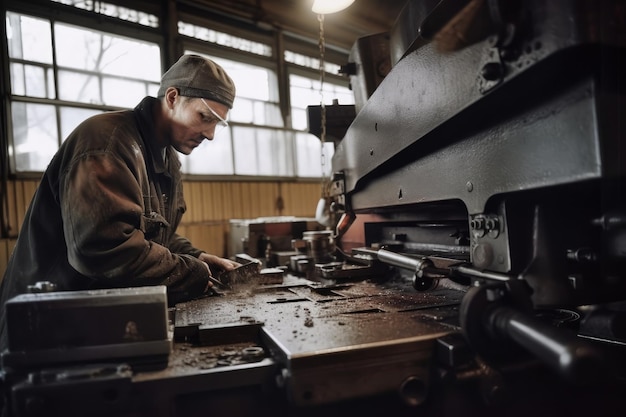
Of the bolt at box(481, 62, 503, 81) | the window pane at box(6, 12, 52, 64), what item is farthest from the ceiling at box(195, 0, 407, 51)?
the bolt at box(481, 62, 503, 81)

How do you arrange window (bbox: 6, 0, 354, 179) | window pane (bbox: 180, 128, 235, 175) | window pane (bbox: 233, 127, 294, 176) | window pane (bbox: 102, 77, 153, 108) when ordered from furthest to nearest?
1. window pane (bbox: 233, 127, 294, 176)
2. window pane (bbox: 180, 128, 235, 175)
3. window pane (bbox: 102, 77, 153, 108)
4. window (bbox: 6, 0, 354, 179)

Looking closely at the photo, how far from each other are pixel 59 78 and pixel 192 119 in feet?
12.7

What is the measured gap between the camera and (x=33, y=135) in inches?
170

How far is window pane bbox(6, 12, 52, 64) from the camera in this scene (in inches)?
168

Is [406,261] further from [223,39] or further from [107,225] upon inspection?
[223,39]

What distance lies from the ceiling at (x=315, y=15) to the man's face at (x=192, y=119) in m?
3.55

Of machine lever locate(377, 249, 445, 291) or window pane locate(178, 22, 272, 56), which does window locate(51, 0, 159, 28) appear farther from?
machine lever locate(377, 249, 445, 291)

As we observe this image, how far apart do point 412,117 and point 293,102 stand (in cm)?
552

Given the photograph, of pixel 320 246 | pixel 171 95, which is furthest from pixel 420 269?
pixel 171 95

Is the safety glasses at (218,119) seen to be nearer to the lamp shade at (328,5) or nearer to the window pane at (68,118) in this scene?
the lamp shade at (328,5)

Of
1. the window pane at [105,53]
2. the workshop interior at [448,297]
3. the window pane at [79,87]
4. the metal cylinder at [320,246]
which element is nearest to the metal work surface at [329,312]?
the workshop interior at [448,297]

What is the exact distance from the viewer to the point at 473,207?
40.2 inches

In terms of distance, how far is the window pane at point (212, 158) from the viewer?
213 inches

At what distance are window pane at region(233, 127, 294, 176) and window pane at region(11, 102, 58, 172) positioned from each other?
91.5 inches
